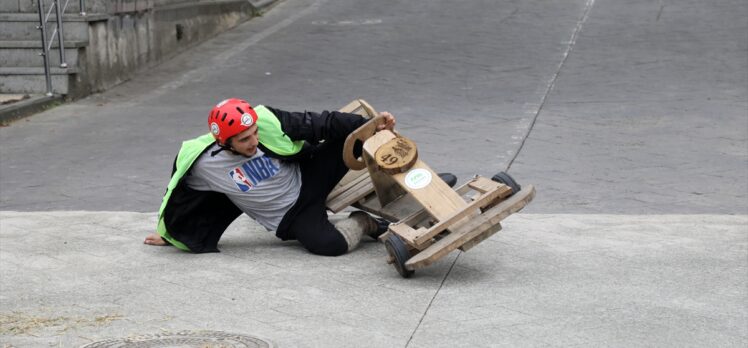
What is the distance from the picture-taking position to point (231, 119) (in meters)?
5.47

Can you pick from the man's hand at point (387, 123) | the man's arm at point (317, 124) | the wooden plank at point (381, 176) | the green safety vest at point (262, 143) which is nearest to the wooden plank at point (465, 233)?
the wooden plank at point (381, 176)

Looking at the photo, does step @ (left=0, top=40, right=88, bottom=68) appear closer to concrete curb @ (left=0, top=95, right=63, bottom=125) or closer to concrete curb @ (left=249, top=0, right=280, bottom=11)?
concrete curb @ (left=0, top=95, right=63, bottom=125)

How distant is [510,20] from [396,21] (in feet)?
5.29

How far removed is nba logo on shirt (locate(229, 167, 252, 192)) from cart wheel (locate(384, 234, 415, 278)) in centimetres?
86

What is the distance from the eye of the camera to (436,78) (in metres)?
12.4

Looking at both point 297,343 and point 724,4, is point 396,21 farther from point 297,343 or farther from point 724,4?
point 297,343

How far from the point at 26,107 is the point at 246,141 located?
19.8ft

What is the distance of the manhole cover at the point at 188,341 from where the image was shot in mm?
4391

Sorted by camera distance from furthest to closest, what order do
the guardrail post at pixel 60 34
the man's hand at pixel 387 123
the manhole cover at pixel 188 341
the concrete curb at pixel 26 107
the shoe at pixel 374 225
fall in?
the guardrail post at pixel 60 34, the concrete curb at pixel 26 107, the shoe at pixel 374 225, the man's hand at pixel 387 123, the manhole cover at pixel 188 341

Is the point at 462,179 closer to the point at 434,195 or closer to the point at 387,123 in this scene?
the point at 387,123

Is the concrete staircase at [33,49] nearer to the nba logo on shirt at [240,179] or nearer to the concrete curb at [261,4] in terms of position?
the concrete curb at [261,4]

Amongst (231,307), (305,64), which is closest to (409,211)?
(231,307)

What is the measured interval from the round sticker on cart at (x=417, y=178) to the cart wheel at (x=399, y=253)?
30 cm

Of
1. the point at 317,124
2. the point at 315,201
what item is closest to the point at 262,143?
the point at 317,124
